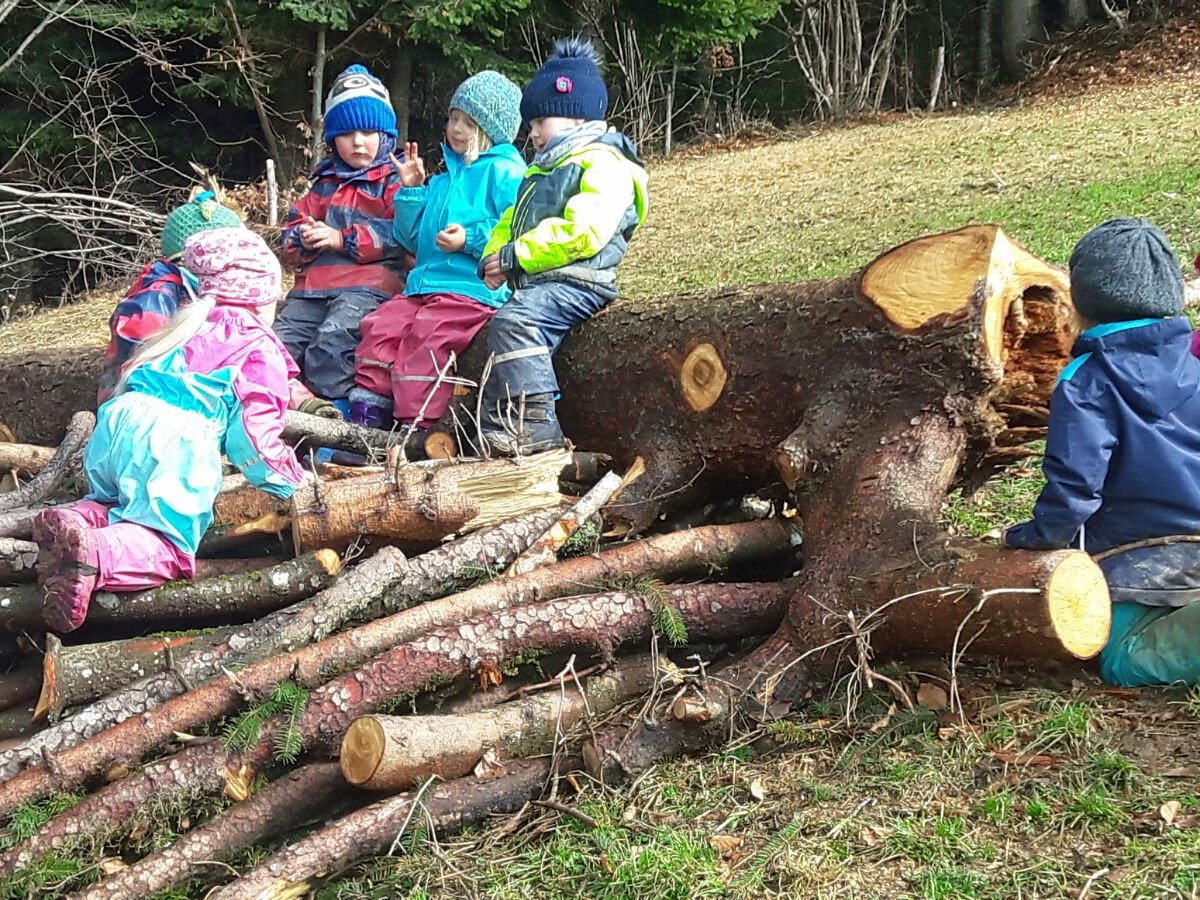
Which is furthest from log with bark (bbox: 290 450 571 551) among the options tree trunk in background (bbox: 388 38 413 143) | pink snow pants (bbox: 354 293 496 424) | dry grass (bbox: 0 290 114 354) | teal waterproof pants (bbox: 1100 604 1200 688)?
tree trunk in background (bbox: 388 38 413 143)

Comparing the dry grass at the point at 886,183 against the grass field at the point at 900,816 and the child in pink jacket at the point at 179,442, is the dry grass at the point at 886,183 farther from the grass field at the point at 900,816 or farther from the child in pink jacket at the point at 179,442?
the grass field at the point at 900,816

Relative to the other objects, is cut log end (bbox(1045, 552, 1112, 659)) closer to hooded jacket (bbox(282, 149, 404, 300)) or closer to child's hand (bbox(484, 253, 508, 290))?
child's hand (bbox(484, 253, 508, 290))

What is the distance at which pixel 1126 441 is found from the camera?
3109 mm

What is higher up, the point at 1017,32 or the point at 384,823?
the point at 1017,32

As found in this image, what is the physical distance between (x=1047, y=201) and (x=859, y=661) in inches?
282

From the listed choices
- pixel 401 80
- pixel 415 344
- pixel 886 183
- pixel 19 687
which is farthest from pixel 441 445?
pixel 401 80

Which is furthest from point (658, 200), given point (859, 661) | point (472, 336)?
point (859, 661)

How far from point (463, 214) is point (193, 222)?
4.28ft

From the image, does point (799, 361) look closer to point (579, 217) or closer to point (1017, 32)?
point (579, 217)

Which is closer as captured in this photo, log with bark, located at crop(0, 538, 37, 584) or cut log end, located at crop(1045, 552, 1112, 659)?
cut log end, located at crop(1045, 552, 1112, 659)

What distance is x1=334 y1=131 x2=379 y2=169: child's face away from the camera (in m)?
5.72

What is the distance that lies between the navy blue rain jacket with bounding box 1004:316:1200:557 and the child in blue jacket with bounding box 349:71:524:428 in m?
2.60

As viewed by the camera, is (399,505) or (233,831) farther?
(399,505)

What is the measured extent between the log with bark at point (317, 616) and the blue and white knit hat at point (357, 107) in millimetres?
2677
